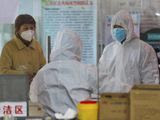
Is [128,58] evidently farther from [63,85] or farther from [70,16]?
[63,85]

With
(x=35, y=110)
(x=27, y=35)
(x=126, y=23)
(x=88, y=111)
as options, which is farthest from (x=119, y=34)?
(x=88, y=111)

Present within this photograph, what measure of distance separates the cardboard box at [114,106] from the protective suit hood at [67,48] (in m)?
0.63

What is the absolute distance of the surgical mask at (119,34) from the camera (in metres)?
2.71

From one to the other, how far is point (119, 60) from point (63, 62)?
0.87 m

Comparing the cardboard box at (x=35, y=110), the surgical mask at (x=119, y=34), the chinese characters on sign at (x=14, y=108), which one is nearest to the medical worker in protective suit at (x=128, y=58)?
the surgical mask at (x=119, y=34)

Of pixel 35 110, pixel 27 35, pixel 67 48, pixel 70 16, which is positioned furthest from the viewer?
pixel 70 16

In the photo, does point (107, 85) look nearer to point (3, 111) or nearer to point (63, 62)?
point (63, 62)

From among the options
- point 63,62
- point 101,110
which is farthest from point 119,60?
point 101,110

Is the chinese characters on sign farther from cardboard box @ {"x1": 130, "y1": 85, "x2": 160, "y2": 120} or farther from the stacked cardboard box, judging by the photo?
cardboard box @ {"x1": 130, "y1": 85, "x2": 160, "y2": 120}

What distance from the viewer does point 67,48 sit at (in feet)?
6.97

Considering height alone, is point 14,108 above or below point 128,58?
below

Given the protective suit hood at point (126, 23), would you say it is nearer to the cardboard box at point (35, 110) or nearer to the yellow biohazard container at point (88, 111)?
the cardboard box at point (35, 110)

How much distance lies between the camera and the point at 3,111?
1534 mm

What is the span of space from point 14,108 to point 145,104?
57cm
